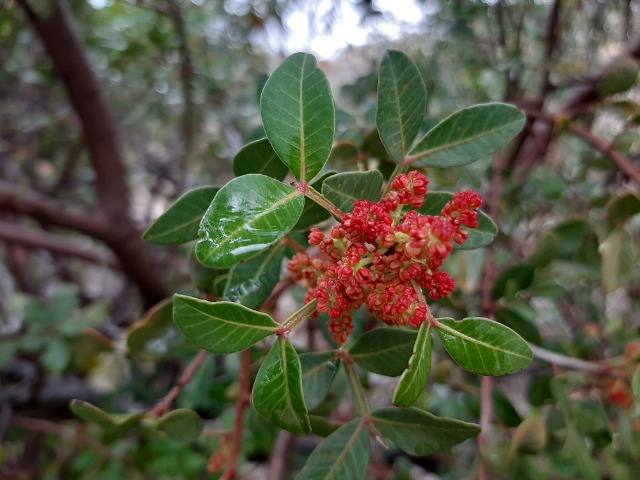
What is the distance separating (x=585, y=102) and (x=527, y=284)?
0.60 meters

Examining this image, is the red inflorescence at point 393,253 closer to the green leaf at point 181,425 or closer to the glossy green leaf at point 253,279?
the glossy green leaf at point 253,279

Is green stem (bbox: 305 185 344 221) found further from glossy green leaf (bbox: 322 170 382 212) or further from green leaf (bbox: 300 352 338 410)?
green leaf (bbox: 300 352 338 410)

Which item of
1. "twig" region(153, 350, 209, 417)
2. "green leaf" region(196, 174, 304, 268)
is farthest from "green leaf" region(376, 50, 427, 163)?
"twig" region(153, 350, 209, 417)

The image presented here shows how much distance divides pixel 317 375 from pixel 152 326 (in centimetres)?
23

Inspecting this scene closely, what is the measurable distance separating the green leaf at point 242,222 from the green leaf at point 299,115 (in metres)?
0.04

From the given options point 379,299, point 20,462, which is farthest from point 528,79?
point 20,462

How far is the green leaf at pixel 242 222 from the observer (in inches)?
14.3

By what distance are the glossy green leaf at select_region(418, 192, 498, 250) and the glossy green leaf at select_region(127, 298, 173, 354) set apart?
0.32m

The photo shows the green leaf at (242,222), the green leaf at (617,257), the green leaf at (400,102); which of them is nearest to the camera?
the green leaf at (242,222)

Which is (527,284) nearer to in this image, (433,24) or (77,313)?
(433,24)

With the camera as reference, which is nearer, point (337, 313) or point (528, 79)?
point (337, 313)

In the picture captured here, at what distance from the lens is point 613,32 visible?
5.21ft

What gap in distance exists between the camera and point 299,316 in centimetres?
42

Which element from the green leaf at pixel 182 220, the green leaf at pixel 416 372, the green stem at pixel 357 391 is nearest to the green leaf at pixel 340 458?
the green stem at pixel 357 391
